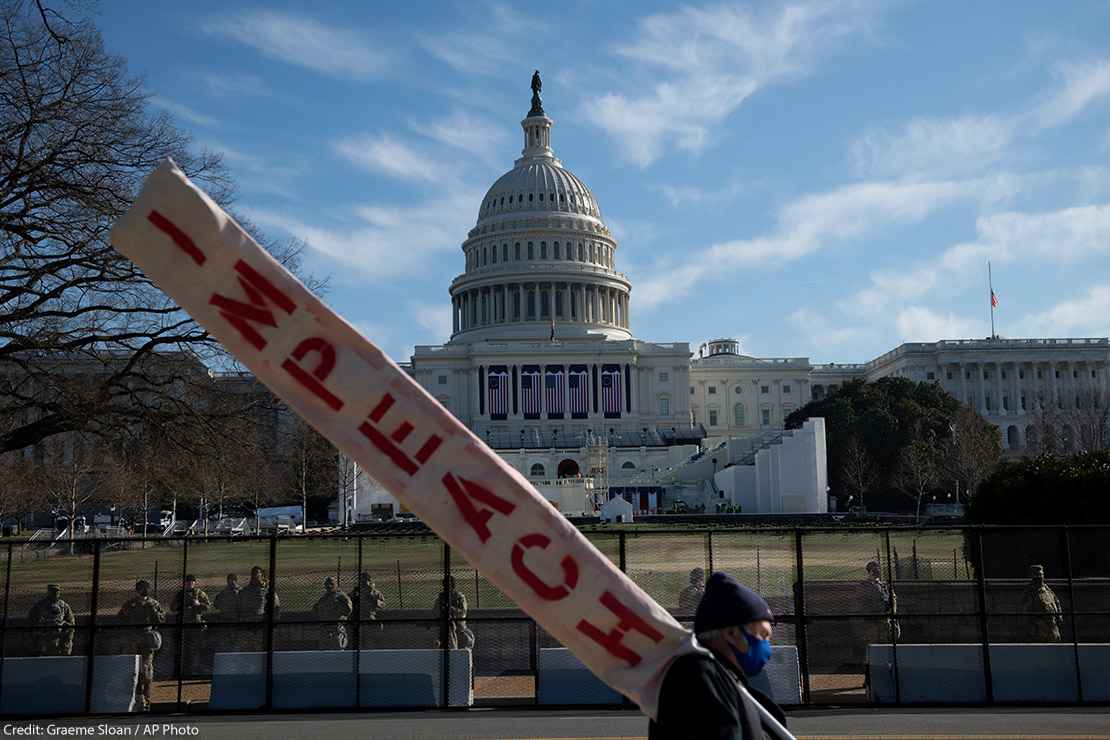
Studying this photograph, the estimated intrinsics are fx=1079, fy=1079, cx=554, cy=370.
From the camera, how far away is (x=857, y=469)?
78562 mm

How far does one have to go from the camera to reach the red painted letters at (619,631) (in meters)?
2.95

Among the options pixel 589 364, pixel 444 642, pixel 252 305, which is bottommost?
pixel 444 642

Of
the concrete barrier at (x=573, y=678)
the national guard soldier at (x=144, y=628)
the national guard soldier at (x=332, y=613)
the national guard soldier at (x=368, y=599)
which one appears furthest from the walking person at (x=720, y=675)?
the national guard soldier at (x=144, y=628)

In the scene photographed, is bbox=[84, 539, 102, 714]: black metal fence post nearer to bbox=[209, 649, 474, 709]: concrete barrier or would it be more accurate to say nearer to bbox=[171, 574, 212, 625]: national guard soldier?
bbox=[171, 574, 212, 625]: national guard soldier

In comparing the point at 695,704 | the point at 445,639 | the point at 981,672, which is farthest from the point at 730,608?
the point at 981,672

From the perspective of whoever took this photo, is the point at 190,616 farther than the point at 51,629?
Yes

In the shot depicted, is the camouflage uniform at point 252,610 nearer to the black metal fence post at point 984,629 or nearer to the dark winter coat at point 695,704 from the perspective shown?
the black metal fence post at point 984,629

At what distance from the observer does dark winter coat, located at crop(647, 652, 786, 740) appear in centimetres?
315

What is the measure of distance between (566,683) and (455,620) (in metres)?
1.72

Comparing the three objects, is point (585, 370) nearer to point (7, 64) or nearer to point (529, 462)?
point (529, 462)

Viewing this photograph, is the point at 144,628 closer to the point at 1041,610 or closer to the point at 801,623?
the point at 801,623

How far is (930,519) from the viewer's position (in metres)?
57.5

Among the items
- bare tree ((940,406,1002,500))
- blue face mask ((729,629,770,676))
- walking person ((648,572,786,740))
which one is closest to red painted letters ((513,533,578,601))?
walking person ((648,572,786,740))

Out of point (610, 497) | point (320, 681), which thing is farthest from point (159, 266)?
point (610, 497)
